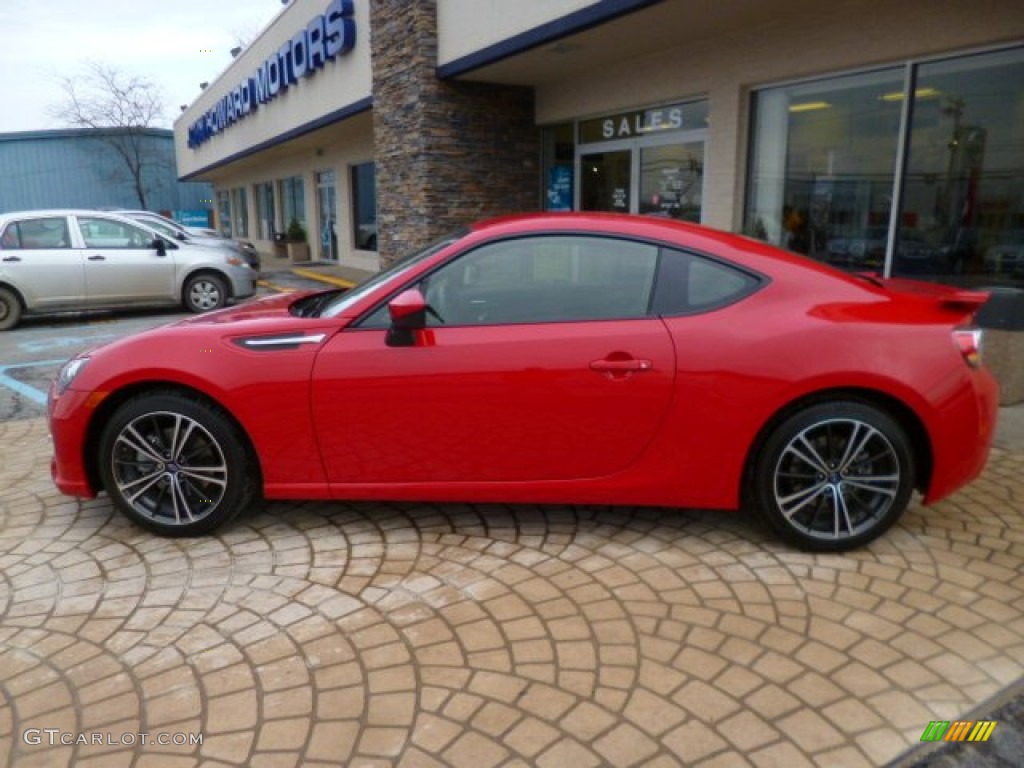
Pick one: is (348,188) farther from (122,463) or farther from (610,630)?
(610,630)

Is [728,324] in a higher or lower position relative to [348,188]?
lower

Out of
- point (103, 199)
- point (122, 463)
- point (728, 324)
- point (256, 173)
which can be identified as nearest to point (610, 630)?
point (728, 324)

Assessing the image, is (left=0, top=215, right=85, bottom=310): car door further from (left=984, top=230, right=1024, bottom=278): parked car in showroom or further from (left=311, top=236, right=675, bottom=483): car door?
(left=984, top=230, right=1024, bottom=278): parked car in showroom

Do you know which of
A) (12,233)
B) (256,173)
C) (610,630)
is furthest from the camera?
(256,173)

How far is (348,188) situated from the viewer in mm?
18312

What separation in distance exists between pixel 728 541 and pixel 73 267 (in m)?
10.4

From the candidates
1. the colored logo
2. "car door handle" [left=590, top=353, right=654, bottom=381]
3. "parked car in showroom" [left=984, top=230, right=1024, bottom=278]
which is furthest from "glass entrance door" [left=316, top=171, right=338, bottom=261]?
the colored logo

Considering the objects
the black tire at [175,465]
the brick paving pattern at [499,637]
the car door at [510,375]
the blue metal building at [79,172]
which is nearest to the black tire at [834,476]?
the brick paving pattern at [499,637]

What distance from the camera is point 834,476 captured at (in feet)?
10.8

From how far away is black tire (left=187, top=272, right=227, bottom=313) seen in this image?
11.4 meters

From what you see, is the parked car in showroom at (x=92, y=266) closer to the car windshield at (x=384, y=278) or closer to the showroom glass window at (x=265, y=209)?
the car windshield at (x=384, y=278)

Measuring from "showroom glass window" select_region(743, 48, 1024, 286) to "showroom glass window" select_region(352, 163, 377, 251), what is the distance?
443 inches

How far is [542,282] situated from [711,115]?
20.5 feet

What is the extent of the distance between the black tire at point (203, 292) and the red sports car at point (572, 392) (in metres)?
8.40
